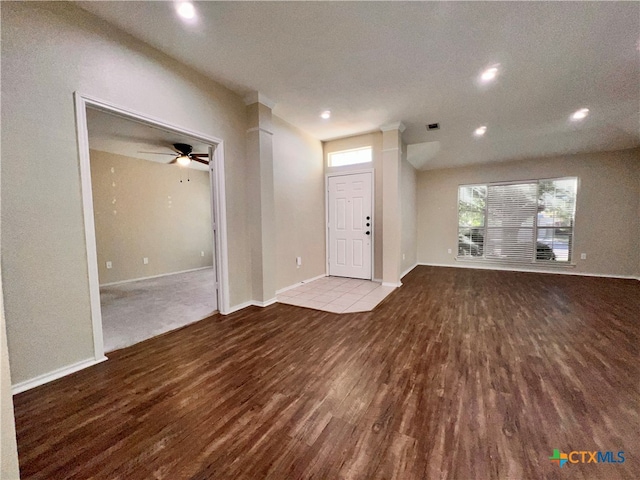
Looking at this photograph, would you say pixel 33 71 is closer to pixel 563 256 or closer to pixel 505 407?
pixel 505 407

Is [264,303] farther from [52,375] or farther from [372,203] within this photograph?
[372,203]

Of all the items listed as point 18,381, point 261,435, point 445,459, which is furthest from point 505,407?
point 18,381

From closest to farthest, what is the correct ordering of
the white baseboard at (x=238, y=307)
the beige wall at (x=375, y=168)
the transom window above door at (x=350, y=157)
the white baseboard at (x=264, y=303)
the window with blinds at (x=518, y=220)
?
the white baseboard at (x=238, y=307), the white baseboard at (x=264, y=303), the beige wall at (x=375, y=168), the transom window above door at (x=350, y=157), the window with blinds at (x=518, y=220)

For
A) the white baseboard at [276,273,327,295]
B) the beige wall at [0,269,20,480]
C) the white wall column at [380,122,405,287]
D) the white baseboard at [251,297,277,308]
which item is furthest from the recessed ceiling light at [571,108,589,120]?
the beige wall at [0,269,20,480]

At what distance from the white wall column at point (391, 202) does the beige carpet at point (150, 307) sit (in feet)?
9.62

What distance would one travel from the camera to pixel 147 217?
5.61 meters

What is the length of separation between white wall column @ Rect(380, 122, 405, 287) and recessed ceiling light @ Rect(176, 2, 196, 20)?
3.10 meters

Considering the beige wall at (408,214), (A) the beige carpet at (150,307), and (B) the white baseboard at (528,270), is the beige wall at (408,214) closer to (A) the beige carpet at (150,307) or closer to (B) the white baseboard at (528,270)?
(B) the white baseboard at (528,270)

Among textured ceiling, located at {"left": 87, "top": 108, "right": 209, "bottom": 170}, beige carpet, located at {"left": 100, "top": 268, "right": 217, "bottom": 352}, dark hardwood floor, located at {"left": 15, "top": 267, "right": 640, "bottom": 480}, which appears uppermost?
textured ceiling, located at {"left": 87, "top": 108, "right": 209, "bottom": 170}

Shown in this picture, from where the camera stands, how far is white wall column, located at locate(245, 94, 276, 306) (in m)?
3.36

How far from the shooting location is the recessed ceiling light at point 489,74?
2.69 metres

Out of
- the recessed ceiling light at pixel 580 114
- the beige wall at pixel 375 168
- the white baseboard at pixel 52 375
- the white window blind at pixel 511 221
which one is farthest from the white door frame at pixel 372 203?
the white baseboard at pixel 52 375

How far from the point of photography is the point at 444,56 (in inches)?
97.9

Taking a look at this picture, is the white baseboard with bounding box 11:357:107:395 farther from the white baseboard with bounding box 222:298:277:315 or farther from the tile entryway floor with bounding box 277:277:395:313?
the tile entryway floor with bounding box 277:277:395:313
